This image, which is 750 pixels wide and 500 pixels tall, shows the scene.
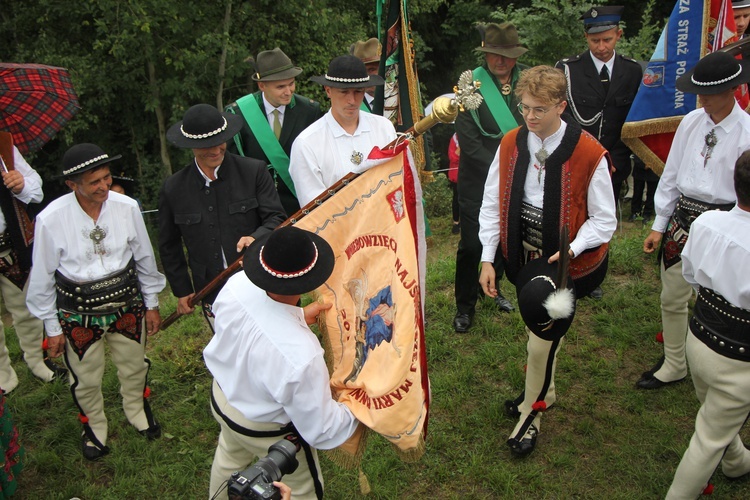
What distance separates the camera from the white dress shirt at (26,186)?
464 centimetres

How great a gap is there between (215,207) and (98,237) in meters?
0.73

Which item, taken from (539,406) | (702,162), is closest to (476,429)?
(539,406)

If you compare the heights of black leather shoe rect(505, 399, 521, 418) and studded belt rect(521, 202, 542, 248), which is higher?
studded belt rect(521, 202, 542, 248)

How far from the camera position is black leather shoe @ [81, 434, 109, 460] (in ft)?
13.7

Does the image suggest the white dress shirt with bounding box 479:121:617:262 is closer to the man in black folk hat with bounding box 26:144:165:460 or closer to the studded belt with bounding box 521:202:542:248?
the studded belt with bounding box 521:202:542:248

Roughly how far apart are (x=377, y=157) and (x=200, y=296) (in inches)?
58.4

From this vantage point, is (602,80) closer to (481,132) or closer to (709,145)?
(481,132)

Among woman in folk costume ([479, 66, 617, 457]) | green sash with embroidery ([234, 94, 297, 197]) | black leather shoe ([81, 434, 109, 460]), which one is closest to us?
woman in folk costume ([479, 66, 617, 457])

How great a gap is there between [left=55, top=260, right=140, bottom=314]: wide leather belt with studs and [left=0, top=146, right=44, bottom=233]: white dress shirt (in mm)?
1077

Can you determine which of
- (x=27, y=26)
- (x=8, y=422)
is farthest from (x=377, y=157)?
(x=27, y=26)

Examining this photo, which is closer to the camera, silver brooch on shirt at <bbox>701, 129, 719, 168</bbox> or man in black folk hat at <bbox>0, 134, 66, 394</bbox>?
silver brooch on shirt at <bbox>701, 129, 719, 168</bbox>

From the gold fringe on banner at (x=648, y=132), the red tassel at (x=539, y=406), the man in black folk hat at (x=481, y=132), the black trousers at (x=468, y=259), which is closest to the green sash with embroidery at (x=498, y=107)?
the man in black folk hat at (x=481, y=132)

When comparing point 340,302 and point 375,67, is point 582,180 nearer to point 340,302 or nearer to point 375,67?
point 340,302

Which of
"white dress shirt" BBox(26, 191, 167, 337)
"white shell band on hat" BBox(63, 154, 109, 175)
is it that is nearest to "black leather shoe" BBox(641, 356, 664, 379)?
"white dress shirt" BBox(26, 191, 167, 337)
